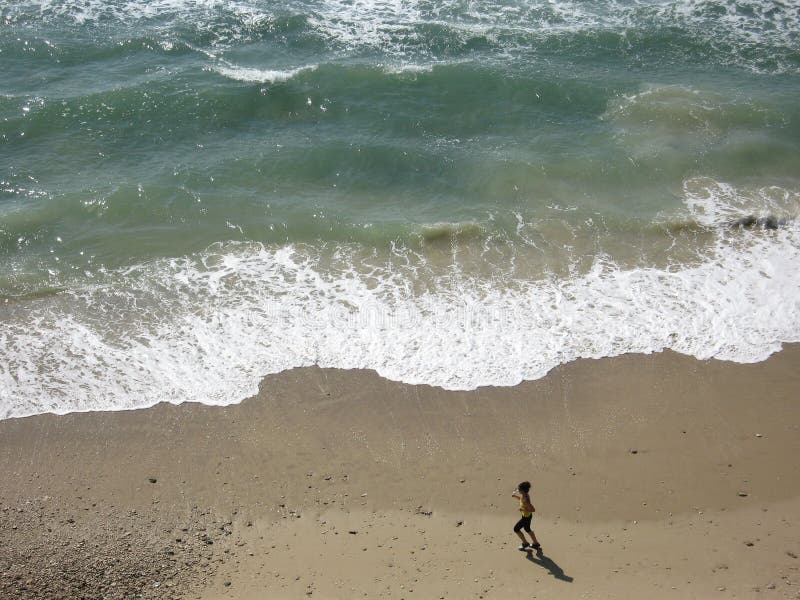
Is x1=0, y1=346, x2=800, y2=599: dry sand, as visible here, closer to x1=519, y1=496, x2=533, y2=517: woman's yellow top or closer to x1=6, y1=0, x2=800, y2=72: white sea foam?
x1=519, y1=496, x2=533, y2=517: woman's yellow top

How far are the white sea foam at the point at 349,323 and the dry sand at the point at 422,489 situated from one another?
0.47m

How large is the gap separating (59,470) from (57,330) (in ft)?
11.2

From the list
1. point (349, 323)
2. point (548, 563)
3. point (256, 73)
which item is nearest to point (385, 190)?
point (349, 323)

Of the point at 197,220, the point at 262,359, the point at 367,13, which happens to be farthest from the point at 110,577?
the point at 367,13

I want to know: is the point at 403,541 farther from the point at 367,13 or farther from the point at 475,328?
the point at 367,13

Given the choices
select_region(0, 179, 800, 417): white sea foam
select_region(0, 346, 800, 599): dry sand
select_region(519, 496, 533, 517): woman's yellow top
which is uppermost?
select_region(519, 496, 533, 517): woman's yellow top

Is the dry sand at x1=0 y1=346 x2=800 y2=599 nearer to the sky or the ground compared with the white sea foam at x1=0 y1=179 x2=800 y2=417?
nearer to the ground

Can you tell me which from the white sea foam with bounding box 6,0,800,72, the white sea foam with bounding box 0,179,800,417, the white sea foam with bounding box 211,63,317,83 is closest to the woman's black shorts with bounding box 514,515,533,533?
the white sea foam with bounding box 0,179,800,417

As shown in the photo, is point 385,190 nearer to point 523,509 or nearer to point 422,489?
point 422,489

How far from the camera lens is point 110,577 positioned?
366 inches

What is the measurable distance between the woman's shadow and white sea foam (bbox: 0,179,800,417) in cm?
343

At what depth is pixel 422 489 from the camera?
10672 mm

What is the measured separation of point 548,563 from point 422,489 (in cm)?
209

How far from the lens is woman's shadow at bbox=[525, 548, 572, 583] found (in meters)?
9.24
